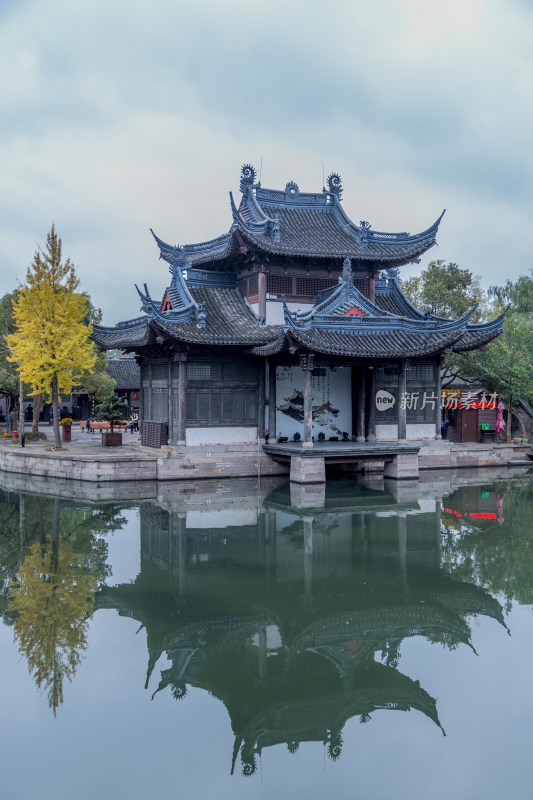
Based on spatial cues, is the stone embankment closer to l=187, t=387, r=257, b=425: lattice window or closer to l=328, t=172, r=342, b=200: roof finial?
l=187, t=387, r=257, b=425: lattice window

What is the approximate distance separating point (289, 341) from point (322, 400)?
4.67 metres

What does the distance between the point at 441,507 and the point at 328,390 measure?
7725 mm

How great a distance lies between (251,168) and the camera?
83.4 ft

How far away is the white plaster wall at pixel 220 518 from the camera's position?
15578 millimetres

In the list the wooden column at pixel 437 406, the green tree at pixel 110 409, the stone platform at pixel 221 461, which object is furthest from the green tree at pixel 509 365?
the green tree at pixel 110 409

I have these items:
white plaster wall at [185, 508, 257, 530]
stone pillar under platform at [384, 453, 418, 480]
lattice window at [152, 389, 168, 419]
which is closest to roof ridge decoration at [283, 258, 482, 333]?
stone pillar under platform at [384, 453, 418, 480]

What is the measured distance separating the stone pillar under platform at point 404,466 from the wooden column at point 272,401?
12.9 ft

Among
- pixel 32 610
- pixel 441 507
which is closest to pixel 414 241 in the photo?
pixel 441 507

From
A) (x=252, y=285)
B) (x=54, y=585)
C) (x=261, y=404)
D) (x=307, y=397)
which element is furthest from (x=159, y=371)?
(x=54, y=585)

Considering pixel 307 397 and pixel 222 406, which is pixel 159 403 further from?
pixel 307 397

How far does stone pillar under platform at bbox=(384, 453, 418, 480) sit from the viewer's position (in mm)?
22094

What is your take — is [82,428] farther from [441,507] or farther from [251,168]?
[441,507]

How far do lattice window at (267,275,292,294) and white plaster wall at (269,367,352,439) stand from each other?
103 inches

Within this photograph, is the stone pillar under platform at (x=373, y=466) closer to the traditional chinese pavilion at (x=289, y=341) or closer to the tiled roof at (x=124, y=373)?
the traditional chinese pavilion at (x=289, y=341)
